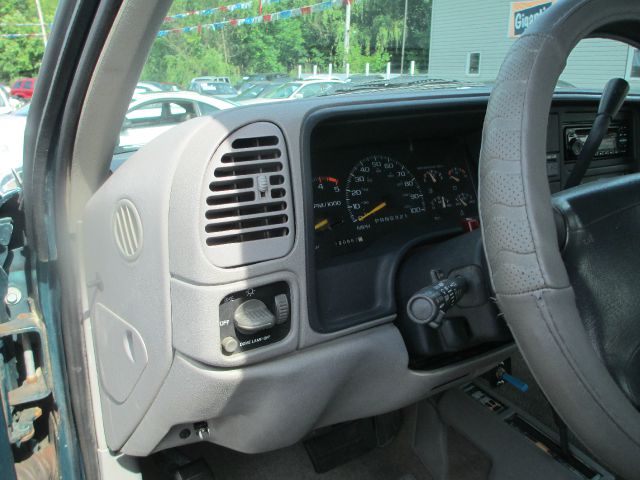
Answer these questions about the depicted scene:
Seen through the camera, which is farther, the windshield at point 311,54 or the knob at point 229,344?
the windshield at point 311,54

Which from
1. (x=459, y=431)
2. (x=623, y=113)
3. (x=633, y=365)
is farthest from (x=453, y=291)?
(x=623, y=113)

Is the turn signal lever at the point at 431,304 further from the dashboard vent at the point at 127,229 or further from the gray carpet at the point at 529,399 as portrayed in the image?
the gray carpet at the point at 529,399

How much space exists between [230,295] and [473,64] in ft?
5.81

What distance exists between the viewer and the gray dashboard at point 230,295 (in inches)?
46.8

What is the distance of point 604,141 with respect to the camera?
2186 millimetres

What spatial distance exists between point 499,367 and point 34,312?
1.66m

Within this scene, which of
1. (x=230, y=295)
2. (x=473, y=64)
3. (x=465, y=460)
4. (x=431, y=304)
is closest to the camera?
(x=431, y=304)

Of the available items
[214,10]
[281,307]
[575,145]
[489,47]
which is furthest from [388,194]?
[489,47]

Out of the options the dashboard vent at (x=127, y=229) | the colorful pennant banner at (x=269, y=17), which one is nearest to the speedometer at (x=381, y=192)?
the colorful pennant banner at (x=269, y=17)

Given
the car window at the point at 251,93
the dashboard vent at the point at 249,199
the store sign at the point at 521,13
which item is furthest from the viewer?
the car window at the point at 251,93

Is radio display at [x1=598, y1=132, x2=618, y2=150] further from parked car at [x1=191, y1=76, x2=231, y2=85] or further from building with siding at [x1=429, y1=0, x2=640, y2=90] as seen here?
parked car at [x1=191, y1=76, x2=231, y2=85]

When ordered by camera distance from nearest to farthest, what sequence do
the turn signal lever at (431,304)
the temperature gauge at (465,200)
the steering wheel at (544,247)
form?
1. the steering wheel at (544,247)
2. the turn signal lever at (431,304)
3. the temperature gauge at (465,200)

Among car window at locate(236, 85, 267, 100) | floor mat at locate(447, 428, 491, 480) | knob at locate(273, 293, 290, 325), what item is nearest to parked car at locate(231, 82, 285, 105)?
car window at locate(236, 85, 267, 100)

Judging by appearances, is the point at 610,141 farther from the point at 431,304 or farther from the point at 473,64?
the point at 431,304
